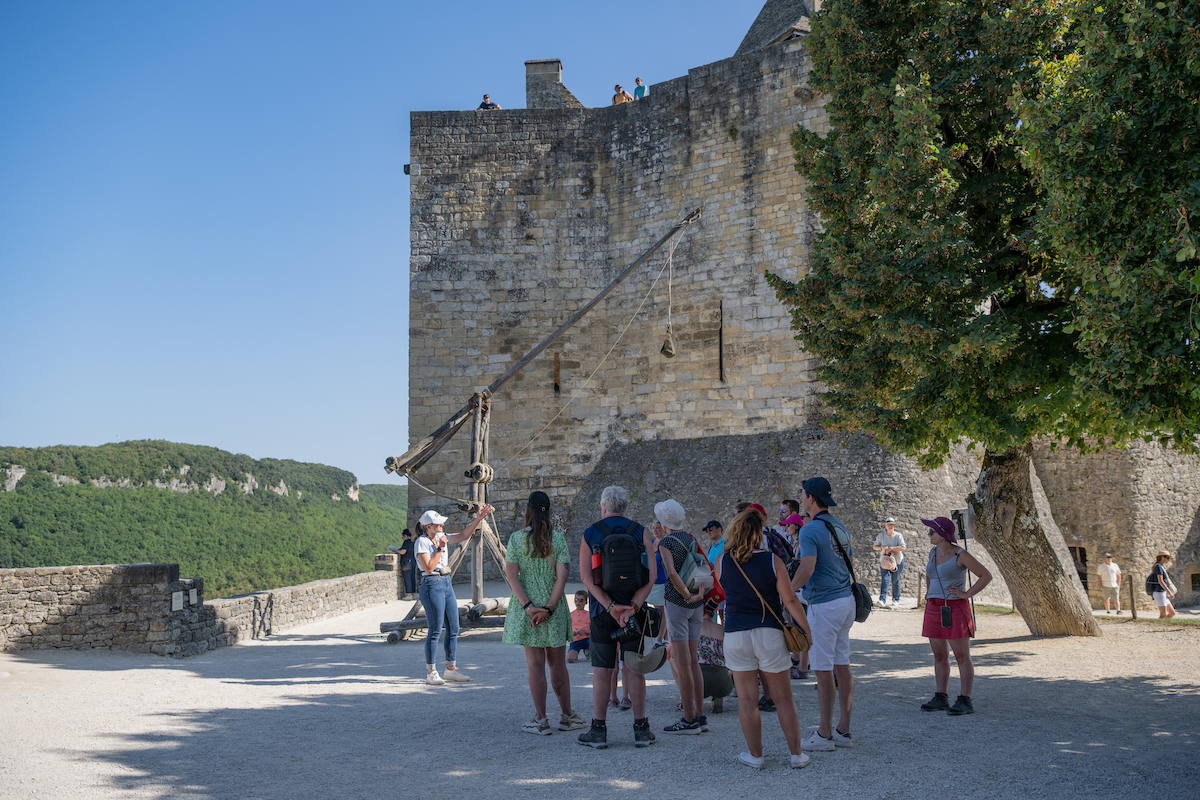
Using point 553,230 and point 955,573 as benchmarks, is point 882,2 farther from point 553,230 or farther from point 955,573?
point 553,230

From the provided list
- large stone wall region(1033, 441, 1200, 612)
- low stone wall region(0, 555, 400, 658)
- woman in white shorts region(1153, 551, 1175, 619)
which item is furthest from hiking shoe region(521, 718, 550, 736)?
large stone wall region(1033, 441, 1200, 612)

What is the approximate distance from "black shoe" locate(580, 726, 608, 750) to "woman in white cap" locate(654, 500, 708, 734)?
1.77 ft

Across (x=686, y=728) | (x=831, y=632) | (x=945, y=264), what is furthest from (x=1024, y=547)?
(x=686, y=728)

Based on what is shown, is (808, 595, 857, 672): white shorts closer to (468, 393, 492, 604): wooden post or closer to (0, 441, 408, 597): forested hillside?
(468, 393, 492, 604): wooden post

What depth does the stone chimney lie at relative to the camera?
19.8 metres

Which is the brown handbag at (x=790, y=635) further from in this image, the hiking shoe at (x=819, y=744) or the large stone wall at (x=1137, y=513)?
the large stone wall at (x=1137, y=513)

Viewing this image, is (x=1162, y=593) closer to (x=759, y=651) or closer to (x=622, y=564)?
(x=759, y=651)

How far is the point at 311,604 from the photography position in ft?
40.5

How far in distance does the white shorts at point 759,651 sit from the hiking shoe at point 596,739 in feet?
3.30

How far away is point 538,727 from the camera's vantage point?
516cm

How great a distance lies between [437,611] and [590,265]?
12.3 metres

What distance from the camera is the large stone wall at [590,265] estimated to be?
55.2ft

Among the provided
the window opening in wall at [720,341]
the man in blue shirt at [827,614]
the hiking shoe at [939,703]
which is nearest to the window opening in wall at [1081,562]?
the window opening in wall at [720,341]

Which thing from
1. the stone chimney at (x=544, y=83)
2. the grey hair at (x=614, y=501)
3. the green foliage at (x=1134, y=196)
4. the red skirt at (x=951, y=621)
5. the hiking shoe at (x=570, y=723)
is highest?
the stone chimney at (x=544, y=83)
